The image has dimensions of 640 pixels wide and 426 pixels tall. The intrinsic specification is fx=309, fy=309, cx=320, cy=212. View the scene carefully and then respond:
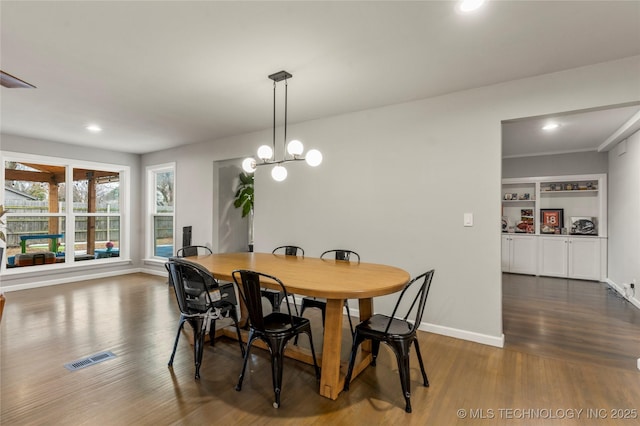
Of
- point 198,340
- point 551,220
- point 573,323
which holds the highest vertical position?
point 551,220

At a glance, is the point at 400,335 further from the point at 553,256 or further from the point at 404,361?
the point at 553,256

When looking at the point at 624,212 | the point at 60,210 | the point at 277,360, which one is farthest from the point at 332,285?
the point at 60,210

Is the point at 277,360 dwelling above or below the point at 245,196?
below

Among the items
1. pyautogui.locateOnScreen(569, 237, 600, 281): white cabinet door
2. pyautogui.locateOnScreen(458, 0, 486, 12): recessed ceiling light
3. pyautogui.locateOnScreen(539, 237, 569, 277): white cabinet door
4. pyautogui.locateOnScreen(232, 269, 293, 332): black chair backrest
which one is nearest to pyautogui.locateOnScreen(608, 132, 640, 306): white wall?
pyautogui.locateOnScreen(569, 237, 600, 281): white cabinet door

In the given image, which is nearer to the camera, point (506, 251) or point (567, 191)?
point (567, 191)

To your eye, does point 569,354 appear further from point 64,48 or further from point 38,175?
point 38,175

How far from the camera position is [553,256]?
6254 mm

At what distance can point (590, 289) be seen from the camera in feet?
17.3

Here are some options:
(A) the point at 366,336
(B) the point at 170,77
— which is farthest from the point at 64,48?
(A) the point at 366,336

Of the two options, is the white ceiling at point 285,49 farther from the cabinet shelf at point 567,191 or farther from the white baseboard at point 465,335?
the cabinet shelf at point 567,191

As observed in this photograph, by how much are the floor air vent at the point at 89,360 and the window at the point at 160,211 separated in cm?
378

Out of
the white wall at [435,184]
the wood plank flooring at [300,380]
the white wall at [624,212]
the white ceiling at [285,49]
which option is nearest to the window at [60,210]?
the white ceiling at [285,49]

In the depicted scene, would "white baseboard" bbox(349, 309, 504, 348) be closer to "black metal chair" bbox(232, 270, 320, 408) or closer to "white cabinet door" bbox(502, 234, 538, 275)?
"black metal chair" bbox(232, 270, 320, 408)

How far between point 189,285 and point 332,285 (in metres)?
1.18
